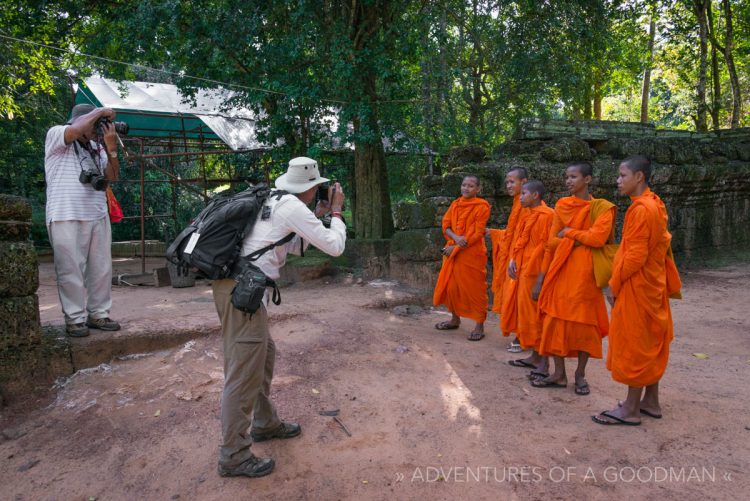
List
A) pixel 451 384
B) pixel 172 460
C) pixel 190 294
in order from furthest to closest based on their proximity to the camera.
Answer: pixel 190 294 < pixel 451 384 < pixel 172 460

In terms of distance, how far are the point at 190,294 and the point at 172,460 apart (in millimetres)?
4585

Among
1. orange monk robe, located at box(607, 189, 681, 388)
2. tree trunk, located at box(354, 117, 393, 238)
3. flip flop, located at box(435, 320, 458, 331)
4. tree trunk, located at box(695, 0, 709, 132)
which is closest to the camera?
orange monk robe, located at box(607, 189, 681, 388)

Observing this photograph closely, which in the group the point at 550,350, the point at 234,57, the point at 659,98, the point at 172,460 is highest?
the point at 659,98

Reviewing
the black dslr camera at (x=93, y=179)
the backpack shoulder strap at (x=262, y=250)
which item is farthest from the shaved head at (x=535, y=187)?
the black dslr camera at (x=93, y=179)

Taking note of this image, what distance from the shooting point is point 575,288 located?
402cm

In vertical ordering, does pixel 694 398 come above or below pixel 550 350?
below

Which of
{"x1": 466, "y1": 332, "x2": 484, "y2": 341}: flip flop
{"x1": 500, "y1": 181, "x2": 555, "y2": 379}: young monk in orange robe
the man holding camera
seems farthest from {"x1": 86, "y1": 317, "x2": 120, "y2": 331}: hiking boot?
{"x1": 500, "y1": 181, "x2": 555, "y2": 379}: young monk in orange robe

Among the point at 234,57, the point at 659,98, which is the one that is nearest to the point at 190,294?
the point at 234,57

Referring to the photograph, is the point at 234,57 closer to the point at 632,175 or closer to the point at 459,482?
the point at 632,175

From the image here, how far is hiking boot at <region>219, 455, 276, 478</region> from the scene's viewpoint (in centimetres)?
288

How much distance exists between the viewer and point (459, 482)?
2.87 m

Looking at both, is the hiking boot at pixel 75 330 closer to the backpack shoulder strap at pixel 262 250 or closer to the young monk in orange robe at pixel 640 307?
the backpack shoulder strap at pixel 262 250

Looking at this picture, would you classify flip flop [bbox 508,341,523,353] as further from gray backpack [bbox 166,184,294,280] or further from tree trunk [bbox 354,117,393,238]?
tree trunk [bbox 354,117,393,238]

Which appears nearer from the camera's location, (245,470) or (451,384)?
(245,470)
